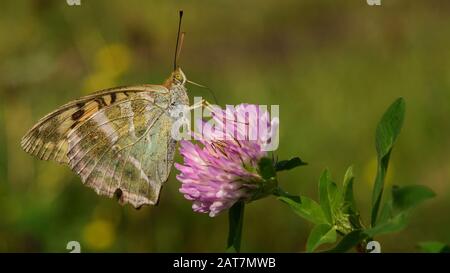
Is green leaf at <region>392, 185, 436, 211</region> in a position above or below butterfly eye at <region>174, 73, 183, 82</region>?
below

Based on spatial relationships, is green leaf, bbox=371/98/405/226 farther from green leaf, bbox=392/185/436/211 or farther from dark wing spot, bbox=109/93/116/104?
dark wing spot, bbox=109/93/116/104

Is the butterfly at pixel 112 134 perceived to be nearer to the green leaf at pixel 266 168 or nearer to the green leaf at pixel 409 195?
the green leaf at pixel 266 168

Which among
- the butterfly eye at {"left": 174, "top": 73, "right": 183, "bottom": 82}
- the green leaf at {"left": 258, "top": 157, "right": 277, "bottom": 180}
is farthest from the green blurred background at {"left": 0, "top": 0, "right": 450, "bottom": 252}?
the green leaf at {"left": 258, "top": 157, "right": 277, "bottom": 180}

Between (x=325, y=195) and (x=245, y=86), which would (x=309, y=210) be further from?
(x=245, y=86)
